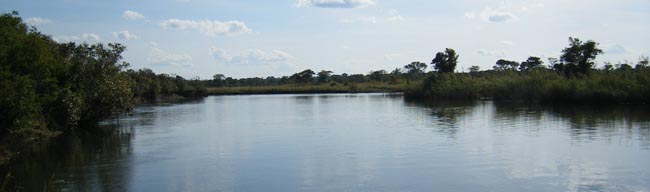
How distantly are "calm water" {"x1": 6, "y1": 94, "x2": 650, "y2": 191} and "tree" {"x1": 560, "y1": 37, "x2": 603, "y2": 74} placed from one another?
3132 centimetres

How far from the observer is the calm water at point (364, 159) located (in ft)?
63.6

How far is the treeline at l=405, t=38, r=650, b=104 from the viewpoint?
56.5 m

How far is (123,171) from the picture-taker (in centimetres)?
2269

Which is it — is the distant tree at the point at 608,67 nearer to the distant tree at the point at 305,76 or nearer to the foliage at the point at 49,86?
the foliage at the point at 49,86

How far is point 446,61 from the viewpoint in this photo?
326ft

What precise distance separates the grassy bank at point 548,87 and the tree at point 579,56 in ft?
5.19

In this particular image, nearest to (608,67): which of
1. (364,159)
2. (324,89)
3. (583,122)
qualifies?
(583,122)

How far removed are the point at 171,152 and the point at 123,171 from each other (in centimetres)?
537

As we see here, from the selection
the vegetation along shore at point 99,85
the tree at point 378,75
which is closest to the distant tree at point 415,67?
the tree at point 378,75

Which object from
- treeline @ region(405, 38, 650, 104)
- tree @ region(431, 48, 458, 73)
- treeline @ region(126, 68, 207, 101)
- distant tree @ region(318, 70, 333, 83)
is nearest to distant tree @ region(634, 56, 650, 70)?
treeline @ region(405, 38, 650, 104)

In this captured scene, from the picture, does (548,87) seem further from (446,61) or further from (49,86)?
(49,86)

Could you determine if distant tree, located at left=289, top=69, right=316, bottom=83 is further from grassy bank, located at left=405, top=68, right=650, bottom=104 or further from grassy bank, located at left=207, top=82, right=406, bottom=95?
grassy bank, located at left=405, top=68, right=650, bottom=104

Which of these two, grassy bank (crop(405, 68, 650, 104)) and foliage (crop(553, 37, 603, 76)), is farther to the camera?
foliage (crop(553, 37, 603, 76))

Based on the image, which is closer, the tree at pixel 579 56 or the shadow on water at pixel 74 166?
the shadow on water at pixel 74 166
